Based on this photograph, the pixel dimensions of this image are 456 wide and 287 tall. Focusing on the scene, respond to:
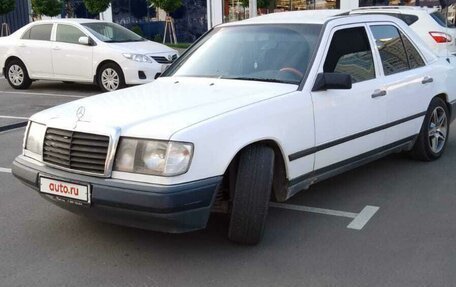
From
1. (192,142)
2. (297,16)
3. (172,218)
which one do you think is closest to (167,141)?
(192,142)

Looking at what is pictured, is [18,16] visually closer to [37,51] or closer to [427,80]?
[37,51]

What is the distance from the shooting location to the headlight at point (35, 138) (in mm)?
4068

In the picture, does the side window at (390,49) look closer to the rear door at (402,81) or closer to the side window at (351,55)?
the rear door at (402,81)

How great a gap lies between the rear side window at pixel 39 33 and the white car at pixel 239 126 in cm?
792

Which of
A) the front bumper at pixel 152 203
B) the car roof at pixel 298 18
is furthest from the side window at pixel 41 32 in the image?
the front bumper at pixel 152 203

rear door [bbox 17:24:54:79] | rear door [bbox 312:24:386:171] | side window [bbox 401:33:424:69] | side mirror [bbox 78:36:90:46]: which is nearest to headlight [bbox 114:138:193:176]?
rear door [bbox 312:24:386:171]

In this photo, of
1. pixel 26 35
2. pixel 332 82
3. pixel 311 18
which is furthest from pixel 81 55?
pixel 332 82

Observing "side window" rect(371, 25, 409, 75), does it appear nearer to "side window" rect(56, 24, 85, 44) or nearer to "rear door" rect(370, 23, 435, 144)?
"rear door" rect(370, 23, 435, 144)

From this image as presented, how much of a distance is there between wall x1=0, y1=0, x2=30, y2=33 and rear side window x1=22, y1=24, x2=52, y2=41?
1515 cm

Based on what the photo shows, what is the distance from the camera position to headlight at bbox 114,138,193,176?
11.6 ft

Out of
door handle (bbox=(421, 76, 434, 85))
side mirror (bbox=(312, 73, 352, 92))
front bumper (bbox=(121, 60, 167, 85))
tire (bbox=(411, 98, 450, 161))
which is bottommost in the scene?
tire (bbox=(411, 98, 450, 161))

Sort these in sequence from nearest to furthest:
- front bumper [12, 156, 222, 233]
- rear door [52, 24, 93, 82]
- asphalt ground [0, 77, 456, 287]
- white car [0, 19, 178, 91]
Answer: front bumper [12, 156, 222, 233]
asphalt ground [0, 77, 456, 287]
white car [0, 19, 178, 91]
rear door [52, 24, 93, 82]

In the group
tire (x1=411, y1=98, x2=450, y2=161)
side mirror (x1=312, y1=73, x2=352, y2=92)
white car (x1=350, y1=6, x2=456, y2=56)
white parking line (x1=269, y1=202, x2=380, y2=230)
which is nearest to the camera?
side mirror (x1=312, y1=73, x2=352, y2=92)

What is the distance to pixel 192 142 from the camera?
11.6 ft
